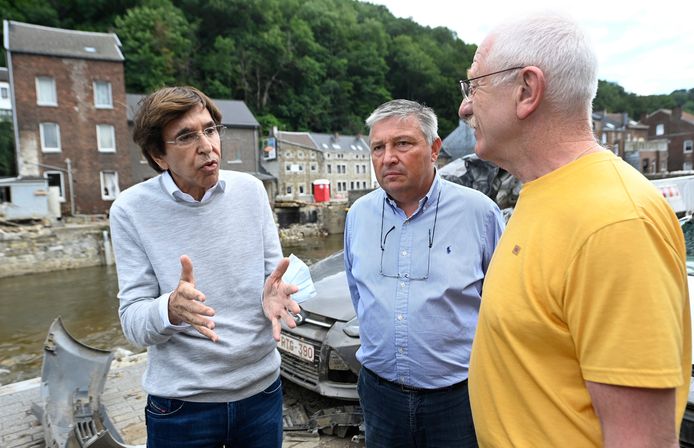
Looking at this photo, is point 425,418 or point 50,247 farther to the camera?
point 50,247

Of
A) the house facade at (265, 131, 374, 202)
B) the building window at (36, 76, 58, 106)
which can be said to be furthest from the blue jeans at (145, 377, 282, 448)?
the house facade at (265, 131, 374, 202)

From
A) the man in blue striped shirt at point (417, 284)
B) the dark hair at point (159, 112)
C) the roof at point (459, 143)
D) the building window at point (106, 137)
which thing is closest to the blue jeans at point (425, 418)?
the man in blue striped shirt at point (417, 284)

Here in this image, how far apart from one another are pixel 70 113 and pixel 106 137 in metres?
2.49

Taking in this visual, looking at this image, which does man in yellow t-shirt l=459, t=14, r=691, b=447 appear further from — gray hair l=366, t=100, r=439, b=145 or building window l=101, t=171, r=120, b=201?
building window l=101, t=171, r=120, b=201

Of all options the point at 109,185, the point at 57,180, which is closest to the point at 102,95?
the point at 109,185

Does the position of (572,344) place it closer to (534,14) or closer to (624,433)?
(624,433)

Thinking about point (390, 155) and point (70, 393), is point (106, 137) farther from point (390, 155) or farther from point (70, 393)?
point (390, 155)

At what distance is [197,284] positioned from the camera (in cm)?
189

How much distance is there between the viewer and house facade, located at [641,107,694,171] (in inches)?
2367

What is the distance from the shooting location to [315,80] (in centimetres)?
6206

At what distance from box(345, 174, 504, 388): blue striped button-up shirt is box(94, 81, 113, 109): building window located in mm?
33034

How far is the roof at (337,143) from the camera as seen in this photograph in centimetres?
4712

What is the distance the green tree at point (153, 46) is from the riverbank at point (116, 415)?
43.6m

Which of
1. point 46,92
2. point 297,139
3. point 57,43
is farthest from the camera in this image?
point 297,139
